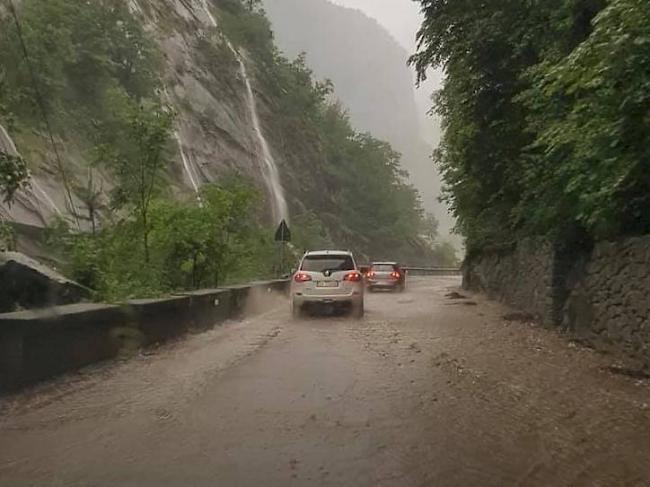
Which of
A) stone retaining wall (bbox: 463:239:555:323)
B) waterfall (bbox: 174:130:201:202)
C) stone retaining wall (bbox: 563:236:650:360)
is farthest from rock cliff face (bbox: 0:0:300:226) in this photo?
stone retaining wall (bbox: 563:236:650:360)

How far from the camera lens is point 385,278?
35.4 meters

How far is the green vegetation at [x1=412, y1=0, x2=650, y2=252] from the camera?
923cm

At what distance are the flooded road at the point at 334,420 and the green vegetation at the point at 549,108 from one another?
2.61 metres

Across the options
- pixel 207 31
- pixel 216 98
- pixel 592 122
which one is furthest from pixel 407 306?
pixel 207 31

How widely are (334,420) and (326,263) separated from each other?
11747 mm

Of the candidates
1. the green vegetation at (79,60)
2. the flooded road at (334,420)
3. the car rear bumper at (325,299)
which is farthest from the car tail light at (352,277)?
the green vegetation at (79,60)

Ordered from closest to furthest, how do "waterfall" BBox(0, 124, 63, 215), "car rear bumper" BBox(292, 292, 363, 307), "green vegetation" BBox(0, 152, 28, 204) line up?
1. "green vegetation" BBox(0, 152, 28, 204)
2. "car rear bumper" BBox(292, 292, 363, 307)
3. "waterfall" BBox(0, 124, 63, 215)

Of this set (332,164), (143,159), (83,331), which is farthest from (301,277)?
(332,164)

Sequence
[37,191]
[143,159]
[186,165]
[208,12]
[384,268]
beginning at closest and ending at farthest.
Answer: [143,159]
[37,191]
[384,268]
[186,165]
[208,12]

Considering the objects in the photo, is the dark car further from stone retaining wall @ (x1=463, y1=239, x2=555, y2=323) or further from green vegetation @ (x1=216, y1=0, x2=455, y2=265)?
green vegetation @ (x1=216, y1=0, x2=455, y2=265)

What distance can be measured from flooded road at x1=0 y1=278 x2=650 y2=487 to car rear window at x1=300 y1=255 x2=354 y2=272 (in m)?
5.93

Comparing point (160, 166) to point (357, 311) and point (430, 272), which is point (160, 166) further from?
point (430, 272)

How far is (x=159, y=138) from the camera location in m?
16.9

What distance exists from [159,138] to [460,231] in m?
16.3
